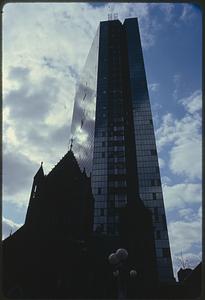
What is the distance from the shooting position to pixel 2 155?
4.49 metres

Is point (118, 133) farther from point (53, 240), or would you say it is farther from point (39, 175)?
point (53, 240)

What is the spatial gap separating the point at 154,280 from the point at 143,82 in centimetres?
5819

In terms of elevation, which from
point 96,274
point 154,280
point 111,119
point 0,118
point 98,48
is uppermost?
point 98,48

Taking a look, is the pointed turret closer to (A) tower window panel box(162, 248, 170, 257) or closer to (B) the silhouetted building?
(B) the silhouetted building

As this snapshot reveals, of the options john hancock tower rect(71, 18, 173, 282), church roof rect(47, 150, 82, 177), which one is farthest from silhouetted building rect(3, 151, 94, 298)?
john hancock tower rect(71, 18, 173, 282)

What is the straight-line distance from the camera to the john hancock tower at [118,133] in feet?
211

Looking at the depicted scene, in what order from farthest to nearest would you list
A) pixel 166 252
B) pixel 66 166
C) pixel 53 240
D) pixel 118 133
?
1. pixel 118 133
2. pixel 166 252
3. pixel 66 166
4. pixel 53 240

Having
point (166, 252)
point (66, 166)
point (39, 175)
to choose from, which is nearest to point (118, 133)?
point (166, 252)

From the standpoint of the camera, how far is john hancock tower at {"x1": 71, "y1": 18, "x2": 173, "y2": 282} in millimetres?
64250

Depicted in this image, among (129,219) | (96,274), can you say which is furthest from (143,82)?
(96,274)

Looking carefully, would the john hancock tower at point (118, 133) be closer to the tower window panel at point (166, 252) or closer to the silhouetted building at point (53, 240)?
the tower window panel at point (166, 252)

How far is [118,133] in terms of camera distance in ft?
250

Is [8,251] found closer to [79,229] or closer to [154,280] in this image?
[79,229]

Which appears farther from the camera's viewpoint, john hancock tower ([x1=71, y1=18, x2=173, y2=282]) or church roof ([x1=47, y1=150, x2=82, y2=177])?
john hancock tower ([x1=71, y1=18, x2=173, y2=282])
